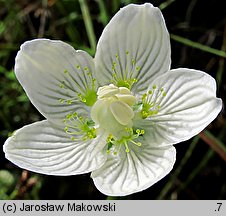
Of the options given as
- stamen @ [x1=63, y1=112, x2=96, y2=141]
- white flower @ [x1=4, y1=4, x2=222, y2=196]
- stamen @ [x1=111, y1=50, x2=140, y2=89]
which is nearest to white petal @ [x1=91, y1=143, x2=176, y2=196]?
white flower @ [x1=4, y1=4, x2=222, y2=196]

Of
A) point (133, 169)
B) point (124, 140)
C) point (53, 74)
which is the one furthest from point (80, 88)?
point (133, 169)

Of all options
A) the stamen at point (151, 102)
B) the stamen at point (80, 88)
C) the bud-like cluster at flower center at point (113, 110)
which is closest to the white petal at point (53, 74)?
the stamen at point (80, 88)

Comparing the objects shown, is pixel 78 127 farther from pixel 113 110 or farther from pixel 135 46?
pixel 135 46

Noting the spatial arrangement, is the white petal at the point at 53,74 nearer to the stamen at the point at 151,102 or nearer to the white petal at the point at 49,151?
the white petal at the point at 49,151

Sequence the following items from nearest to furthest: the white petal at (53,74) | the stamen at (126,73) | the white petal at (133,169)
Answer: the white petal at (133,169) → the white petal at (53,74) → the stamen at (126,73)

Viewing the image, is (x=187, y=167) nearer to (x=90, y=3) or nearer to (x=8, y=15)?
(x=90, y=3)

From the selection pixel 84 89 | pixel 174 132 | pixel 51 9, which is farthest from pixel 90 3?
pixel 174 132
